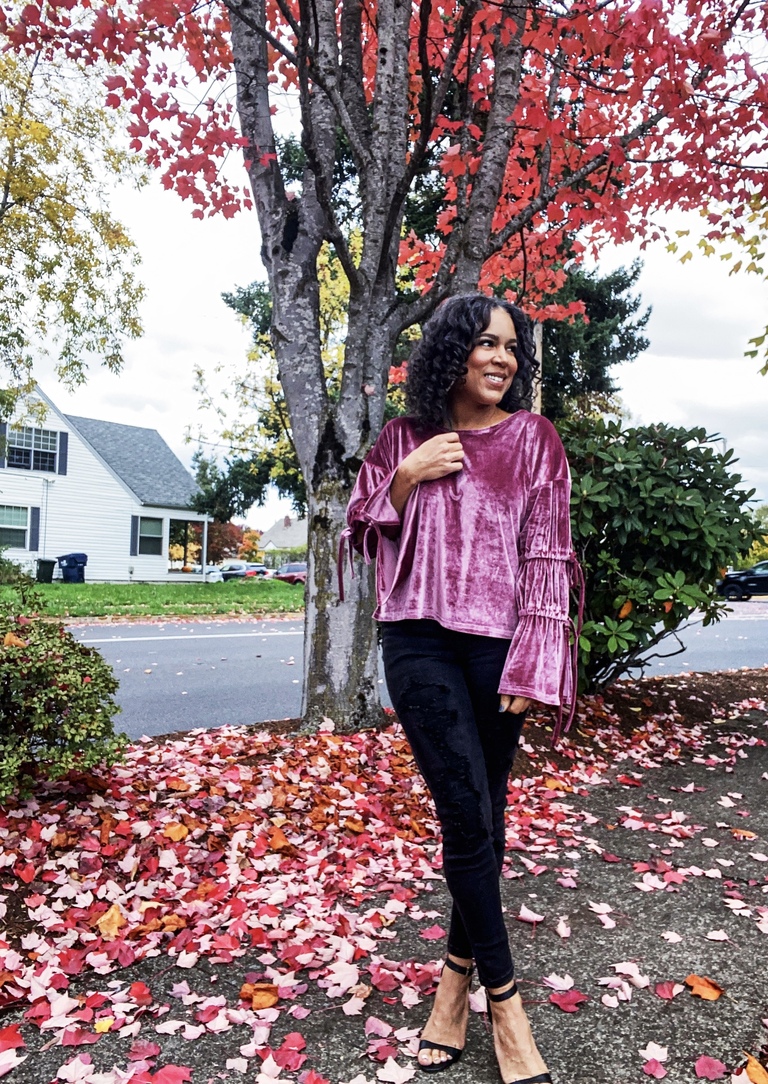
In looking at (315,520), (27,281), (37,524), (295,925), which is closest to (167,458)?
(37,524)

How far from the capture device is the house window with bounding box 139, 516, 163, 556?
31.0 meters

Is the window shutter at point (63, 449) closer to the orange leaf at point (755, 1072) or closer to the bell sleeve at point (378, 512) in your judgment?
the bell sleeve at point (378, 512)

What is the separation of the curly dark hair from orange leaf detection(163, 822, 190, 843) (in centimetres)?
247

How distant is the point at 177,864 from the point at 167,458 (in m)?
32.0

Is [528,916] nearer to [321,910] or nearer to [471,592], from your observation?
[321,910]

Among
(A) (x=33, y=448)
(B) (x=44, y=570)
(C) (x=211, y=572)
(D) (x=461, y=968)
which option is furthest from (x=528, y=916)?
(C) (x=211, y=572)

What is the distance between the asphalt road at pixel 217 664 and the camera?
7.49m

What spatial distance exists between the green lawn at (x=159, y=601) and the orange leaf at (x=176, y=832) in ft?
38.5

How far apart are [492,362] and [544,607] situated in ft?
2.41

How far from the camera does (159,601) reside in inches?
774

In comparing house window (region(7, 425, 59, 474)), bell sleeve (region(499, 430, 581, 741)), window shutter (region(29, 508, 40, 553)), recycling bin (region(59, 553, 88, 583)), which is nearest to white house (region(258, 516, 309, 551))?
house window (region(7, 425, 59, 474))

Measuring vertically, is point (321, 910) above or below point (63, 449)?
below

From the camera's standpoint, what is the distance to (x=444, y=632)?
91.1 inches

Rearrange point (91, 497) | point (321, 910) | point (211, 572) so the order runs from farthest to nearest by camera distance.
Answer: point (211, 572), point (91, 497), point (321, 910)
